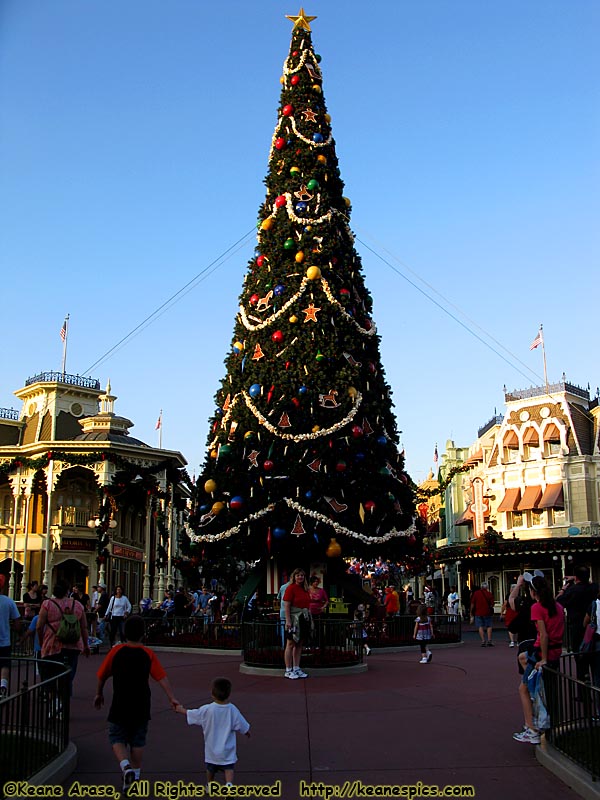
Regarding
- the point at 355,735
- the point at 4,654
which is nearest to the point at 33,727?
the point at 355,735

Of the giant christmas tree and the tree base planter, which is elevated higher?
the giant christmas tree

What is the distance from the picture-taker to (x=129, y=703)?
21.7ft

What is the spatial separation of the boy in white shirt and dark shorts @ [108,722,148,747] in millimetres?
545

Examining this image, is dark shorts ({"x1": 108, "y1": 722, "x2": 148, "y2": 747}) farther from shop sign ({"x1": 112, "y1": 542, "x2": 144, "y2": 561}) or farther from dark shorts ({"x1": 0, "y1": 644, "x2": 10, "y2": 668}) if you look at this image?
shop sign ({"x1": 112, "y1": 542, "x2": 144, "y2": 561})

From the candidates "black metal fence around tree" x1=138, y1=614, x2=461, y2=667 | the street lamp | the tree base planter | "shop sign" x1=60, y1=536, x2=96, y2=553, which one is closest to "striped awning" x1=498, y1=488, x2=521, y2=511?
the street lamp

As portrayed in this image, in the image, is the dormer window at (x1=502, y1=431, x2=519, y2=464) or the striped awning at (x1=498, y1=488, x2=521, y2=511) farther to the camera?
the dormer window at (x1=502, y1=431, x2=519, y2=464)

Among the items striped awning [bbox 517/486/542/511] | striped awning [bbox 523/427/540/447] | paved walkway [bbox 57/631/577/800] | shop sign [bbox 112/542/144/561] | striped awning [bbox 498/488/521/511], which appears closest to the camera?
paved walkway [bbox 57/631/577/800]

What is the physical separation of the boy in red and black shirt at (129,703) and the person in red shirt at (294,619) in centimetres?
656

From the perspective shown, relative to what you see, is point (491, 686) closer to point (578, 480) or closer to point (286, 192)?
point (286, 192)

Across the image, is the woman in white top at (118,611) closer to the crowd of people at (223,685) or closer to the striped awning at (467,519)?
the crowd of people at (223,685)

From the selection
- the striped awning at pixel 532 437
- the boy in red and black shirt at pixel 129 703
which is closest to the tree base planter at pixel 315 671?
the boy in red and black shirt at pixel 129 703

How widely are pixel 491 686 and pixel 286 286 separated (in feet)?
40.4

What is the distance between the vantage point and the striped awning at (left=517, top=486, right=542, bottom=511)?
154ft

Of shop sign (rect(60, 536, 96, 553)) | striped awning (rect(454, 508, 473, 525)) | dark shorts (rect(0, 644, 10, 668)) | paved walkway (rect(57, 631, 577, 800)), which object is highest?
striped awning (rect(454, 508, 473, 525))
